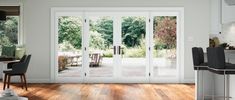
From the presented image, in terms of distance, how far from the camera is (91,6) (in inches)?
364

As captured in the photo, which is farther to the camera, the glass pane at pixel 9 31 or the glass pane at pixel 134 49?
the glass pane at pixel 9 31

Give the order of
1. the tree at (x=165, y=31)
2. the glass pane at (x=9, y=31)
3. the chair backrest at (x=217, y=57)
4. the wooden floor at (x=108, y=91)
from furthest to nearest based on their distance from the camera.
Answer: the glass pane at (x=9, y=31)
the tree at (x=165, y=31)
the wooden floor at (x=108, y=91)
the chair backrest at (x=217, y=57)

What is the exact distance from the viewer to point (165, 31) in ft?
30.8

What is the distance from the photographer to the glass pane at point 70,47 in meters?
9.40

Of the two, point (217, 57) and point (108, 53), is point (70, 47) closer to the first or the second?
point (108, 53)

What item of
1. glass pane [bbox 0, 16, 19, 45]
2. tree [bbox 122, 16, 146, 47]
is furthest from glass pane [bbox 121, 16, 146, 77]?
glass pane [bbox 0, 16, 19, 45]

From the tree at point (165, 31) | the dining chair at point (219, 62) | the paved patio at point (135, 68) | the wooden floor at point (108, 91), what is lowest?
the wooden floor at point (108, 91)

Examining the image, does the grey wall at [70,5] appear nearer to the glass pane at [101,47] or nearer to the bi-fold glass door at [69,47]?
the bi-fold glass door at [69,47]

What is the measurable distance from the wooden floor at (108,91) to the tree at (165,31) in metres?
1.29

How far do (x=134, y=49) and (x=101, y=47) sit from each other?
0.94 m

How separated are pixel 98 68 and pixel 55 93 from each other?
221 cm

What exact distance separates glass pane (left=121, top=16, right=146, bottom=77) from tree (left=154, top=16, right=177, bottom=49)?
0.37m

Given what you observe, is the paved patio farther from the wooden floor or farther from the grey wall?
the wooden floor

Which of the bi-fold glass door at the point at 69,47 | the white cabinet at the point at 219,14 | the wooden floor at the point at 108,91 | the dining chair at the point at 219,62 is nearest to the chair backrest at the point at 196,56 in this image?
the dining chair at the point at 219,62
